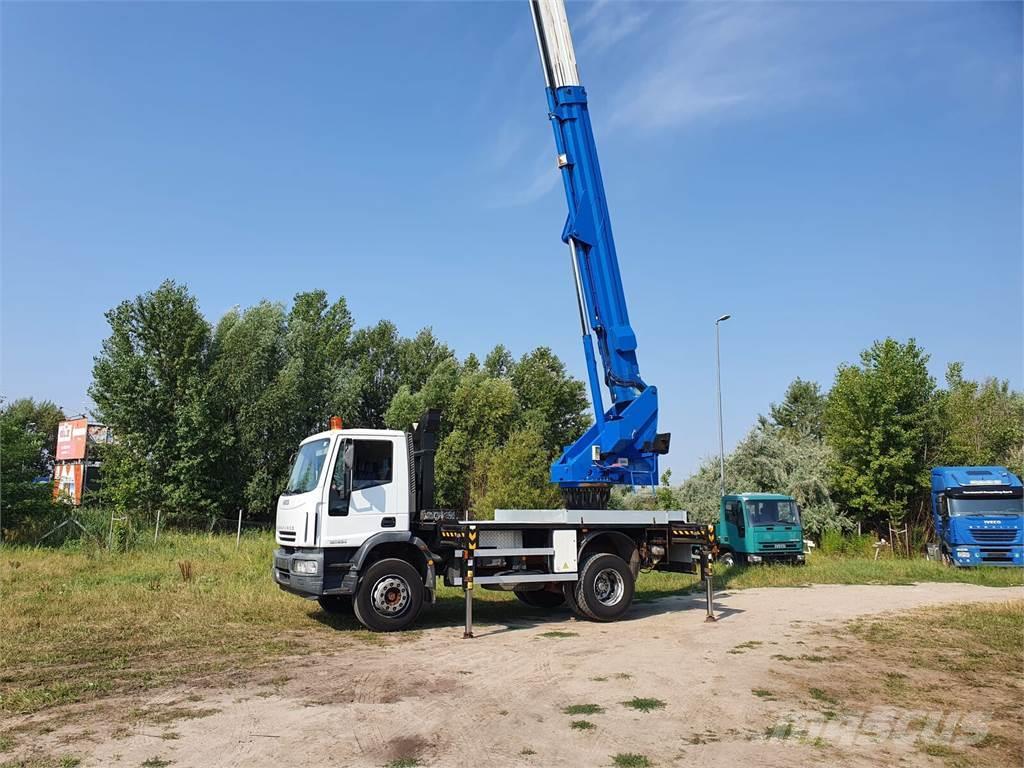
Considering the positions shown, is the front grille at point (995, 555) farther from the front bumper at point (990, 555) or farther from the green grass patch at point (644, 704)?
the green grass patch at point (644, 704)

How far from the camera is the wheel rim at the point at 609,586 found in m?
12.8

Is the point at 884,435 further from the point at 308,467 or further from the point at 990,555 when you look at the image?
the point at 308,467

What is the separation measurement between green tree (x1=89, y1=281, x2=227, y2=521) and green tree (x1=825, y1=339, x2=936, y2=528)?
29404 millimetres

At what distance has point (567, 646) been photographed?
10.3m

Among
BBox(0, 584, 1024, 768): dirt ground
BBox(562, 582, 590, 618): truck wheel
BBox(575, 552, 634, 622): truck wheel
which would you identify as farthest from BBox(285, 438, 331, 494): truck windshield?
BBox(575, 552, 634, 622): truck wheel

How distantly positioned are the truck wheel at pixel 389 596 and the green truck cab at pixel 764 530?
15.1 metres

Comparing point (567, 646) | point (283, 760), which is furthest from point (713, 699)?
point (283, 760)

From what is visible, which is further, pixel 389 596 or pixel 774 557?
pixel 774 557

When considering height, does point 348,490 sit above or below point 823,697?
above

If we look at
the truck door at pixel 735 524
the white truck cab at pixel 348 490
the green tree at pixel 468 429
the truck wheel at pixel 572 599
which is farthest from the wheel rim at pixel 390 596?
the green tree at pixel 468 429

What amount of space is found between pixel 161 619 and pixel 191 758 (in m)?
7.21

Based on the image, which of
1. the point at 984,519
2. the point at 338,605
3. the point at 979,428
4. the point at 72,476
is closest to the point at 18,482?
the point at 338,605

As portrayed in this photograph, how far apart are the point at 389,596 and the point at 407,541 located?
85 cm

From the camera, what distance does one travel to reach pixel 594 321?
14.3m
